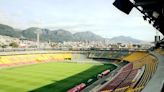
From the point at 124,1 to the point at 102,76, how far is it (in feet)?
96.8

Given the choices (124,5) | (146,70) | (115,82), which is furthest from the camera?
(115,82)

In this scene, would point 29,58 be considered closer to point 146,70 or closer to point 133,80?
point 146,70

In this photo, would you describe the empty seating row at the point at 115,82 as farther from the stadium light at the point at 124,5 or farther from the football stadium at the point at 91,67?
the stadium light at the point at 124,5

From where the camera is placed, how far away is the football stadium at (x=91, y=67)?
14.7 m

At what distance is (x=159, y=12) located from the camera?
42.0 feet

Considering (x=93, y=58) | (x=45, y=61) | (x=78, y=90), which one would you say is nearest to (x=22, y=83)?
(x=78, y=90)

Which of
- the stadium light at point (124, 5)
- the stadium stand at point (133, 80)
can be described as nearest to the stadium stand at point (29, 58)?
the stadium stand at point (133, 80)

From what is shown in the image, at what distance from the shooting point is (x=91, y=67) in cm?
5931

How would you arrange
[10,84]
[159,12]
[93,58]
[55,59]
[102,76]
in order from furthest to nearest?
[93,58]
[55,59]
[102,76]
[10,84]
[159,12]

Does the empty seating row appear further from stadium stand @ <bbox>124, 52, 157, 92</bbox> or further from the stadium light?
the stadium light

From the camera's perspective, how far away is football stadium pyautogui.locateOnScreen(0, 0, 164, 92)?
1466 cm

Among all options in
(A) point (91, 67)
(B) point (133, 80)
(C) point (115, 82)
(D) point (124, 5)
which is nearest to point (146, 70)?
(C) point (115, 82)

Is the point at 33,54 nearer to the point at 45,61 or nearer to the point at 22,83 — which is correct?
the point at 45,61

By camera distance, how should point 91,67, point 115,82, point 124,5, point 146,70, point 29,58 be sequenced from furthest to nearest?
point 29,58 < point 91,67 < point 115,82 < point 146,70 < point 124,5
